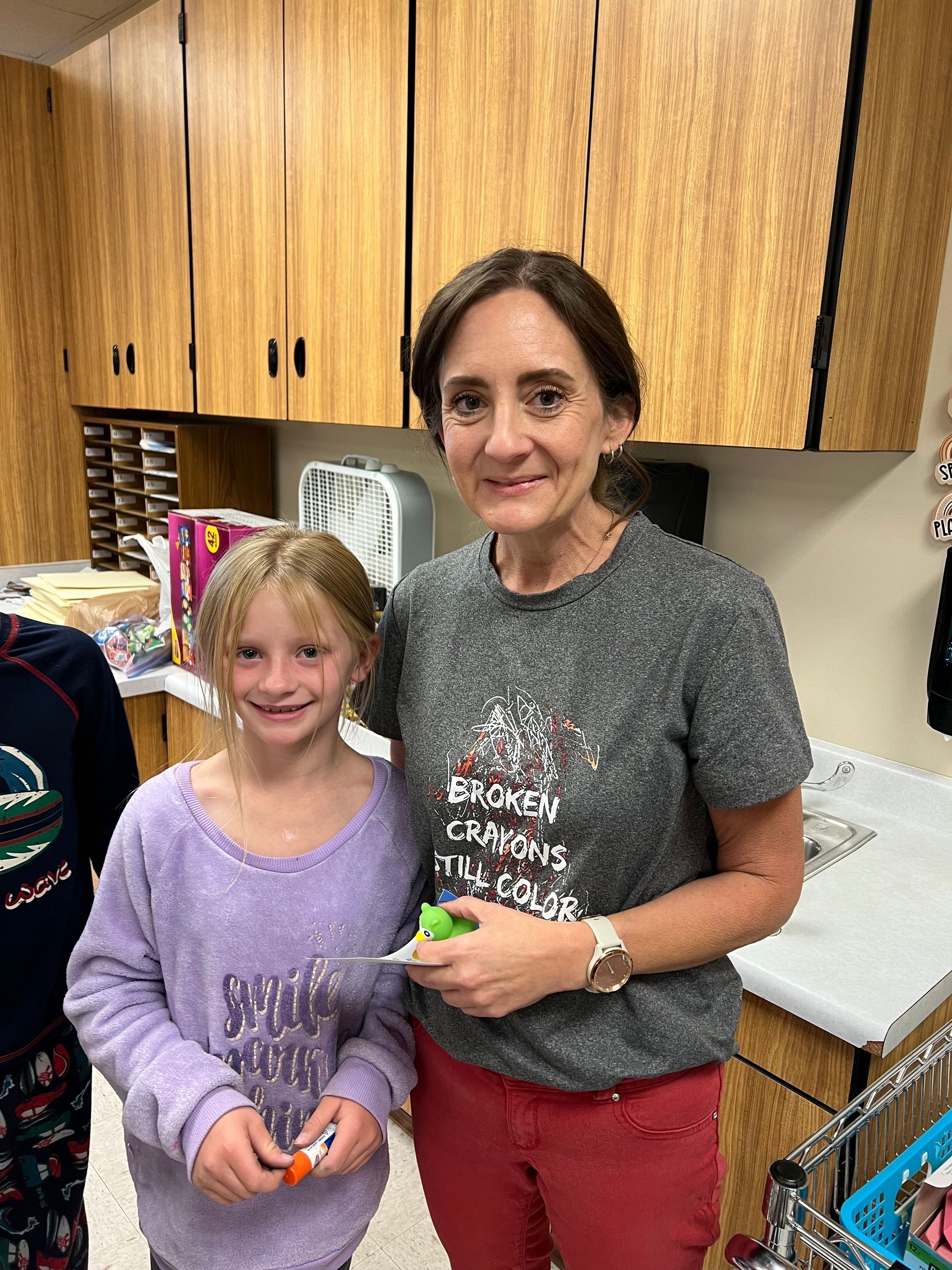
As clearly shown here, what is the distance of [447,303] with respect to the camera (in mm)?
840

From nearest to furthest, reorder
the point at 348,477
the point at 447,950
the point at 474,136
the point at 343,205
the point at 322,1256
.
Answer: the point at 447,950 < the point at 322,1256 < the point at 474,136 < the point at 343,205 < the point at 348,477

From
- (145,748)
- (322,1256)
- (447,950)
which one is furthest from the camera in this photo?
(145,748)

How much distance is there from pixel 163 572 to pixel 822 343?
1865mm

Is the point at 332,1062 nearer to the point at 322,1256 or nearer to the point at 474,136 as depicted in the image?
the point at 322,1256

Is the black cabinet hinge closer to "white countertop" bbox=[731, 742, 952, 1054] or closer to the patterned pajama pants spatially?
"white countertop" bbox=[731, 742, 952, 1054]

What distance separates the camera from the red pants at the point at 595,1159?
84cm

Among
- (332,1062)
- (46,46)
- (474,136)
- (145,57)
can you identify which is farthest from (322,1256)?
(46,46)

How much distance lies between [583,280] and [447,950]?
61 centimetres

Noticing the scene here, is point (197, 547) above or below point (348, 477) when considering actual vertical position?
below

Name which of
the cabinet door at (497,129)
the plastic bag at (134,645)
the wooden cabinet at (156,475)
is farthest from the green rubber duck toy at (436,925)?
the wooden cabinet at (156,475)

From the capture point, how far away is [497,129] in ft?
5.08

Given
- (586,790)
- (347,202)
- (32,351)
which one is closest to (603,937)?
(586,790)

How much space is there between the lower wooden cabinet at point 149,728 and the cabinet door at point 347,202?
935mm

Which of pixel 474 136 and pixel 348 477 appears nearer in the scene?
pixel 474 136
